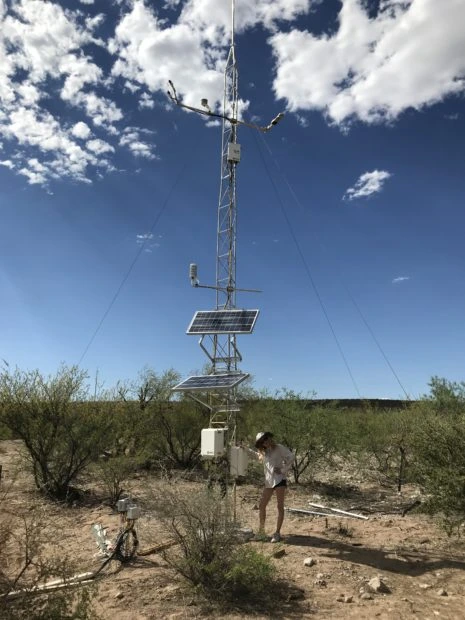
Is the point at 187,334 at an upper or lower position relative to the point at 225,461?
upper

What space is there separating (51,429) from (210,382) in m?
4.96

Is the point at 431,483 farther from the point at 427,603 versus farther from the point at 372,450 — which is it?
the point at 372,450

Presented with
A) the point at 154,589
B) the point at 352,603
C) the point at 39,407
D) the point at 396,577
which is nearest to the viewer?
the point at 352,603

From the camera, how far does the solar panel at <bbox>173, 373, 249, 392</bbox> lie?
8.53 metres

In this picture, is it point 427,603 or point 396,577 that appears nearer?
point 427,603

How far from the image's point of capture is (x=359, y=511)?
10.8m

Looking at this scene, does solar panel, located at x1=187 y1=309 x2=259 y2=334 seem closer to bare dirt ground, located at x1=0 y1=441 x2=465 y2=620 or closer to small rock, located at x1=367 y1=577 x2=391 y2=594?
bare dirt ground, located at x1=0 y1=441 x2=465 y2=620

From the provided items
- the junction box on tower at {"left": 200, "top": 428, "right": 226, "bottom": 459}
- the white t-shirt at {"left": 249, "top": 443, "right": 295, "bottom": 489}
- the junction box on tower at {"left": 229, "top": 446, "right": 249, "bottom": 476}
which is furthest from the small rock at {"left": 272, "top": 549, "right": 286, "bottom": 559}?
the junction box on tower at {"left": 200, "top": 428, "right": 226, "bottom": 459}

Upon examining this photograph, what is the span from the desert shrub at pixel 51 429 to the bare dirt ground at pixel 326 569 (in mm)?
1305

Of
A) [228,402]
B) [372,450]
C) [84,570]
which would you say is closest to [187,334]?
[228,402]

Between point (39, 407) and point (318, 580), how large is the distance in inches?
318

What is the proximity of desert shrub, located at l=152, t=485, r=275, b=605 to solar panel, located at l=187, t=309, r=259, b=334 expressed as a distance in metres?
3.70

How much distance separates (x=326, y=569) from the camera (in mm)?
6535

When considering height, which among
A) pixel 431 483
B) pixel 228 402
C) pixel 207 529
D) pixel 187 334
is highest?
pixel 187 334
